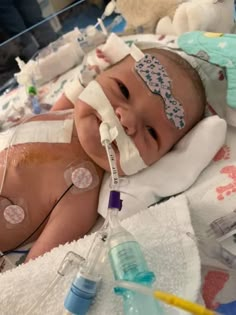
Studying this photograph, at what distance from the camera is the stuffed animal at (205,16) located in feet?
4.97

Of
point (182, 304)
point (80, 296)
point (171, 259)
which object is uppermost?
point (182, 304)

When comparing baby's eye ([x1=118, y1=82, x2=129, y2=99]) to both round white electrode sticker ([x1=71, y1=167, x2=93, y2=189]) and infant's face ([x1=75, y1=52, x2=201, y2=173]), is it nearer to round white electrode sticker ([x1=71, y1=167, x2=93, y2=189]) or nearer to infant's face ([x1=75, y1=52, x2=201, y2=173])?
infant's face ([x1=75, y1=52, x2=201, y2=173])

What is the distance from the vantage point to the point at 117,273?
89 centimetres

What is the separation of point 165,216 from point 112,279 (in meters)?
0.21

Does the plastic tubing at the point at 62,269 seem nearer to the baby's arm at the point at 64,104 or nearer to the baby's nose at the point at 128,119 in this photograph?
the baby's nose at the point at 128,119

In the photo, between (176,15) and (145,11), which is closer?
(176,15)

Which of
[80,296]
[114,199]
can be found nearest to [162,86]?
[114,199]

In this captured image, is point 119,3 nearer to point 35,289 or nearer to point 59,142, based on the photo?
point 59,142

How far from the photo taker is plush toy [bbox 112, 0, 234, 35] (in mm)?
1522

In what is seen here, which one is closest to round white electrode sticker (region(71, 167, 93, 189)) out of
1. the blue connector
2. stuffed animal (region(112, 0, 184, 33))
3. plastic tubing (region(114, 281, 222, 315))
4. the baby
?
the baby

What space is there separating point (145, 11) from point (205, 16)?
315 mm

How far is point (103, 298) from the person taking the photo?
36.4 inches

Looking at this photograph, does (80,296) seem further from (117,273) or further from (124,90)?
(124,90)

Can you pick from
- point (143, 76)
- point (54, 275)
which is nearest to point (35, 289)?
point (54, 275)
